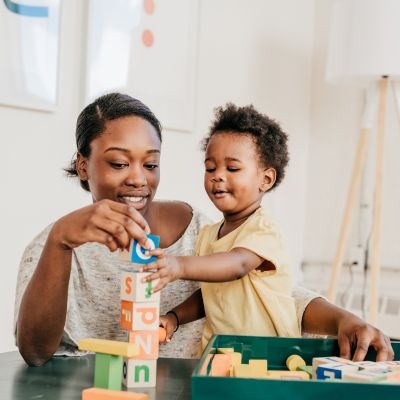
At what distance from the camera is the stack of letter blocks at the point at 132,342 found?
83 centimetres

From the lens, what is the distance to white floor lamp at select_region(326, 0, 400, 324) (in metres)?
2.83

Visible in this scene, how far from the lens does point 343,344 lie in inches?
41.1

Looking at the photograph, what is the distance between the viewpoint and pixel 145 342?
2.87 feet

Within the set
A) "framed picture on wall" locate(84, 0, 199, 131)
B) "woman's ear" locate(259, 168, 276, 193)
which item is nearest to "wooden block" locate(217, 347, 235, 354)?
"woman's ear" locate(259, 168, 276, 193)

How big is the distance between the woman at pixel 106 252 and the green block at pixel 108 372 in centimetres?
14

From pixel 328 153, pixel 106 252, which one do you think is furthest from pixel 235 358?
pixel 328 153

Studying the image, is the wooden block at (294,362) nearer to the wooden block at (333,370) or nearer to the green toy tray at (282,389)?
the wooden block at (333,370)

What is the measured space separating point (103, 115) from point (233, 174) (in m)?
0.28

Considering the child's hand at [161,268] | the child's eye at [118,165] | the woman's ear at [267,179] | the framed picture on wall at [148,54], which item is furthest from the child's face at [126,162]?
the framed picture on wall at [148,54]

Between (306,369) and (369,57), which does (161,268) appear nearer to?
(306,369)

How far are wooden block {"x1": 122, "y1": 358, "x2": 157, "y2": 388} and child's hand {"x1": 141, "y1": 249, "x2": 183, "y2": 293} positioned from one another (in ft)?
0.35

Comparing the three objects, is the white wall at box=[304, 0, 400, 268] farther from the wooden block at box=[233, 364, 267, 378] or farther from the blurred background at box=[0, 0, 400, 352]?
the wooden block at box=[233, 364, 267, 378]

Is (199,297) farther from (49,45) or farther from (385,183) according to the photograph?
(385,183)

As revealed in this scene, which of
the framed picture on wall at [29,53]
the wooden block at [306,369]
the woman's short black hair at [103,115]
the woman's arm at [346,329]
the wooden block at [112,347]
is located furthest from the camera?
the framed picture on wall at [29,53]
